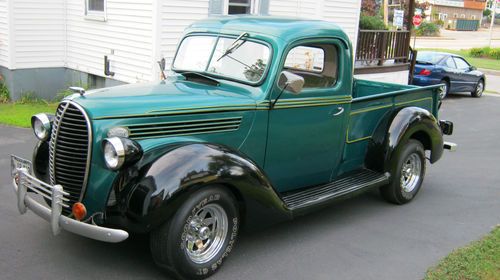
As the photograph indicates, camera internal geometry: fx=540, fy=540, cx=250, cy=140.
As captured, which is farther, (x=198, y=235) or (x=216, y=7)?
(x=216, y=7)

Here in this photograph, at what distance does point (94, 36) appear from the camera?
11422 mm

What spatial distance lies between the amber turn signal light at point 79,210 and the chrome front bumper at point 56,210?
0.08 meters

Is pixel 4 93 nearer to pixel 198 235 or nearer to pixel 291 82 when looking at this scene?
pixel 291 82

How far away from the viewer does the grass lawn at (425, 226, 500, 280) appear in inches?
180

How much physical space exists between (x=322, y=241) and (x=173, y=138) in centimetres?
188

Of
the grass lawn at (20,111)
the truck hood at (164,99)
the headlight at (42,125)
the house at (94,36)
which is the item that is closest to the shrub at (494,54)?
the house at (94,36)

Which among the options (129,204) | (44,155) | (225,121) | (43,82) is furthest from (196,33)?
(43,82)

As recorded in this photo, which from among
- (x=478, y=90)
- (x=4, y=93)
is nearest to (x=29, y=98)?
(x=4, y=93)

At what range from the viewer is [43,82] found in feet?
39.6

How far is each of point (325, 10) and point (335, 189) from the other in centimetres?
850

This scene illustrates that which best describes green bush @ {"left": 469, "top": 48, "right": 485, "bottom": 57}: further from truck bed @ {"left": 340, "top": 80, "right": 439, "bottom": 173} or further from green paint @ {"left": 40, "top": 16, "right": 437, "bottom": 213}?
green paint @ {"left": 40, "top": 16, "right": 437, "bottom": 213}

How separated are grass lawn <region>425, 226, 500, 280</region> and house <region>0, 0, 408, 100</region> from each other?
6.52 m

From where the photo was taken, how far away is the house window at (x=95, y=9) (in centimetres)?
1118

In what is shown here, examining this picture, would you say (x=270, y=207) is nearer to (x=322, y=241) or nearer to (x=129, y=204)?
(x=322, y=241)
